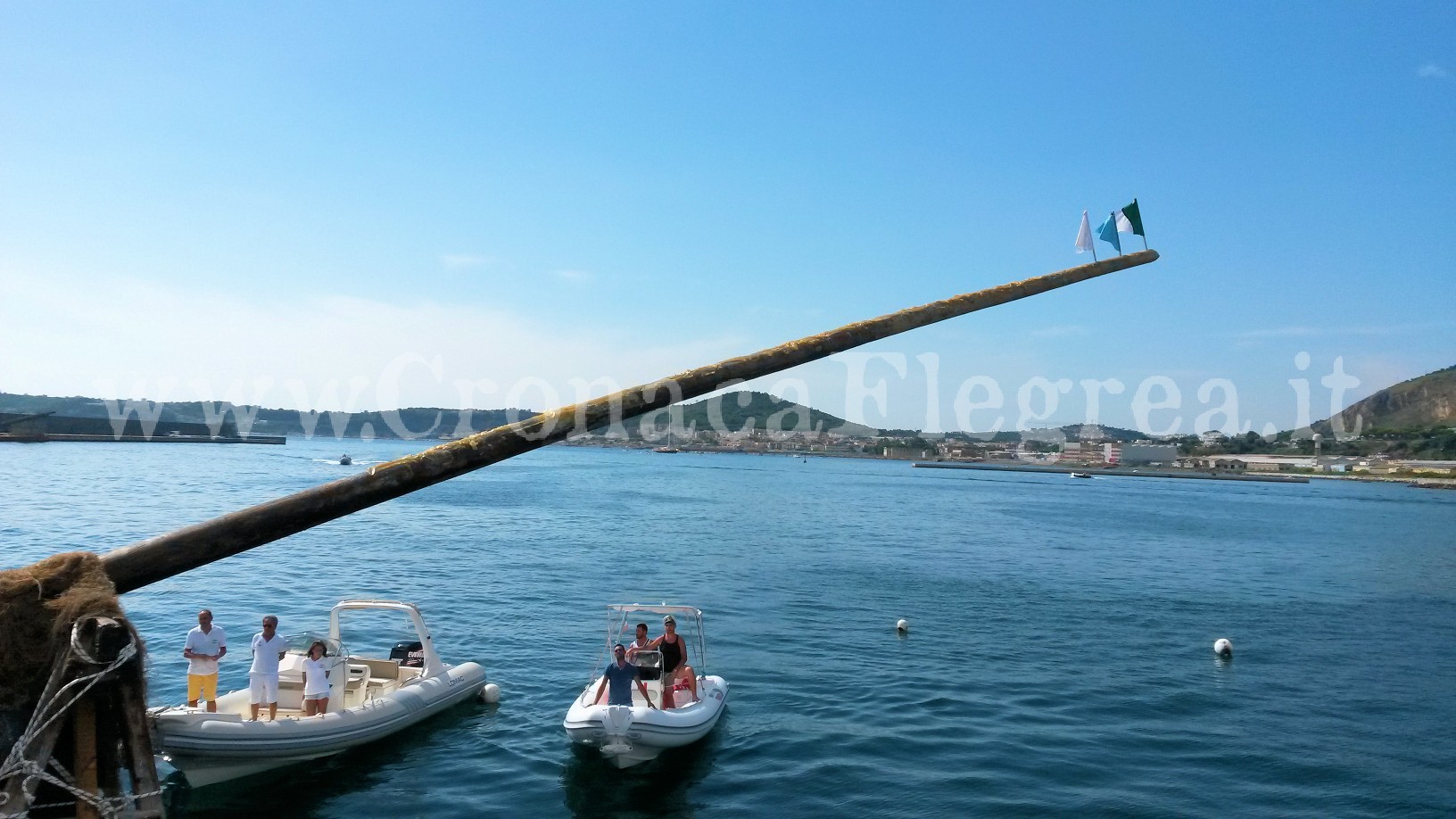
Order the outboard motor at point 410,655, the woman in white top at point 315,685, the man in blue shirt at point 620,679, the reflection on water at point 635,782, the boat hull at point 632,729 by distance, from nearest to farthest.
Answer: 1. the reflection on water at point 635,782
2. the boat hull at point 632,729
3. the woman in white top at point 315,685
4. the man in blue shirt at point 620,679
5. the outboard motor at point 410,655

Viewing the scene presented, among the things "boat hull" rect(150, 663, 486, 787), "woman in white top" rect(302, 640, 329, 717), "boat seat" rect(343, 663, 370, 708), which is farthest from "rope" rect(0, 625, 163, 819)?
"boat seat" rect(343, 663, 370, 708)

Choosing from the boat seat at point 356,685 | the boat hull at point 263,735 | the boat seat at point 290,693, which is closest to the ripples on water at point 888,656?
the boat hull at point 263,735

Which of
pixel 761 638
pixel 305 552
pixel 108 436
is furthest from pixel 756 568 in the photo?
pixel 108 436

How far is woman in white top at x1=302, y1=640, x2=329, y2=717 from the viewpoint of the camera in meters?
15.1

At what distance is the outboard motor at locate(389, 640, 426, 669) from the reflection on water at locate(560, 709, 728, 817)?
425 cm

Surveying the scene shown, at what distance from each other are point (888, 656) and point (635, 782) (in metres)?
11.6

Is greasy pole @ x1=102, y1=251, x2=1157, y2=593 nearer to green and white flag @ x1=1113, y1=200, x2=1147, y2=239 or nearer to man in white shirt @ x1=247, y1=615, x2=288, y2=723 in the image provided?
green and white flag @ x1=1113, y1=200, x2=1147, y2=239

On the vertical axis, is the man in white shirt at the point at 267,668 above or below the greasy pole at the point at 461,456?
below

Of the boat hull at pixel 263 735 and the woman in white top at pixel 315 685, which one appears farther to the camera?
the woman in white top at pixel 315 685

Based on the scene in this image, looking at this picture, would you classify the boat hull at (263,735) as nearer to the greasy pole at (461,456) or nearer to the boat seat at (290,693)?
the boat seat at (290,693)

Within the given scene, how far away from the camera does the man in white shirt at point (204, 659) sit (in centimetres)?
1393

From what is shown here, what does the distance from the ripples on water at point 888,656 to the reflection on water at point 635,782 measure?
6 centimetres

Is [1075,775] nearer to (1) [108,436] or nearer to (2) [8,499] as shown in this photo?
(2) [8,499]

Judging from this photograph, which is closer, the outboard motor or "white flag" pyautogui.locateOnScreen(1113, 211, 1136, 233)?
"white flag" pyautogui.locateOnScreen(1113, 211, 1136, 233)
